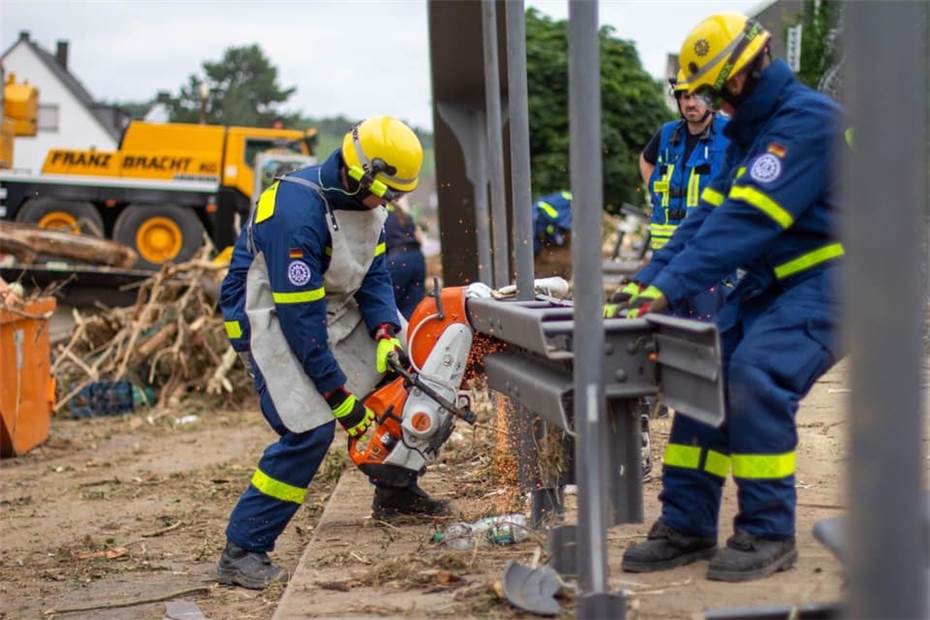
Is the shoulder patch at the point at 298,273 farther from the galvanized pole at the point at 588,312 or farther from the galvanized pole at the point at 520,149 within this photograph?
the galvanized pole at the point at 588,312

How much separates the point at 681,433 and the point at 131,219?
1938 cm

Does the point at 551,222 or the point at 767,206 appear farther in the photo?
the point at 551,222

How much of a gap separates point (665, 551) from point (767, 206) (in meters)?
1.14

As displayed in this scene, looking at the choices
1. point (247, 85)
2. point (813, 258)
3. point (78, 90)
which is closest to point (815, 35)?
point (813, 258)

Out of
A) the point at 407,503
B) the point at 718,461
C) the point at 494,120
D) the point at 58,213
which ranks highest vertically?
the point at 494,120

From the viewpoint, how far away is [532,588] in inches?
151

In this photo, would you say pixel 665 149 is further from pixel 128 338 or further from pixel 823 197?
pixel 128 338

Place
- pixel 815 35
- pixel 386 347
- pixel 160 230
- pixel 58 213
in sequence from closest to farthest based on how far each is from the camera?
pixel 386 347
pixel 815 35
pixel 58 213
pixel 160 230

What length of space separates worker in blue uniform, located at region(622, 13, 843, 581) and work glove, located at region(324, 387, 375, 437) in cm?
154

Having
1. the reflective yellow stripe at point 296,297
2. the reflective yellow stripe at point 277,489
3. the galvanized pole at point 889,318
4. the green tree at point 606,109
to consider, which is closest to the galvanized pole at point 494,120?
the reflective yellow stripe at point 296,297

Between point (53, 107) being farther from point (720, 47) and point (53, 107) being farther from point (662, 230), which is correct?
point (720, 47)

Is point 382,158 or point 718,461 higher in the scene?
point 382,158

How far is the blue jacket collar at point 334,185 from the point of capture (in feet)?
17.5

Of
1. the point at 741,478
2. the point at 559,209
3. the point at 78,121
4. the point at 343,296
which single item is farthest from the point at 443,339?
the point at 78,121
